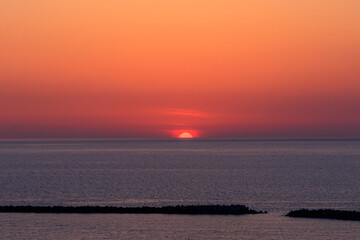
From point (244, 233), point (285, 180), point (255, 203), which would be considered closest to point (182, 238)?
point (244, 233)

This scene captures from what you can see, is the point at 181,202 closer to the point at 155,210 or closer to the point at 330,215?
the point at 155,210

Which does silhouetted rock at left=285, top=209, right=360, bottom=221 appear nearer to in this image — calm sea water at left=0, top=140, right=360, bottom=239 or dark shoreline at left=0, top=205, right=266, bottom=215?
calm sea water at left=0, top=140, right=360, bottom=239

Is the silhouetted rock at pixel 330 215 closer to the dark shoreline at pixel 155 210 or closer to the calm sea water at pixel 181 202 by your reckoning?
the calm sea water at pixel 181 202

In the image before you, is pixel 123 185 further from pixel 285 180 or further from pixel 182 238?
pixel 182 238

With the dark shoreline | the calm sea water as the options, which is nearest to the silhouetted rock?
the calm sea water

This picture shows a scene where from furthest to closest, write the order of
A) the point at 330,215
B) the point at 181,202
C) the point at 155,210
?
1. the point at 181,202
2. the point at 155,210
3. the point at 330,215

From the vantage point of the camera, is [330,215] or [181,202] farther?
[181,202]

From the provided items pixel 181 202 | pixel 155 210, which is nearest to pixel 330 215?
pixel 155 210

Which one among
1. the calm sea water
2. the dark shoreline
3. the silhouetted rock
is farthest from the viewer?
the dark shoreline

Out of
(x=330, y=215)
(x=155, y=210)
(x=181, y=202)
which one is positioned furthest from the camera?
(x=181, y=202)

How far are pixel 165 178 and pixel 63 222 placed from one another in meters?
64.9

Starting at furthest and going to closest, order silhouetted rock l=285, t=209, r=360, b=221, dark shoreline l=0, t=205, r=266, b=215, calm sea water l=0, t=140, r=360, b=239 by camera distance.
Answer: dark shoreline l=0, t=205, r=266, b=215, silhouetted rock l=285, t=209, r=360, b=221, calm sea water l=0, t=140, r=360, b=239

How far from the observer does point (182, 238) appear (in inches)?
1672

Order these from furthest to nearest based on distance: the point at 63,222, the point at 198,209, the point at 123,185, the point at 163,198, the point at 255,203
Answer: the point at 123,185, the point at 163,198, the point at 255,203, the point at 198,209, the point at 63,222
